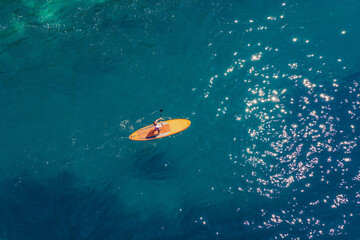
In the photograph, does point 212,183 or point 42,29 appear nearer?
point 212,183

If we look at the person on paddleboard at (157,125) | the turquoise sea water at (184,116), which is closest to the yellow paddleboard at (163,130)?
the person on paddleboard at (157,125)

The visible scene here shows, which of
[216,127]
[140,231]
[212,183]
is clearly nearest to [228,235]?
[212,183]

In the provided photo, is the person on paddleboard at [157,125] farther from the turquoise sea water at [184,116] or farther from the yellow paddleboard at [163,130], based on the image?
the turquoise sea water at [184,116]

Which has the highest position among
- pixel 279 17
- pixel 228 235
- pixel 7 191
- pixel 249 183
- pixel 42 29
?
pixel 42 29

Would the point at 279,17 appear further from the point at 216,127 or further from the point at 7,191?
the point at 7,191

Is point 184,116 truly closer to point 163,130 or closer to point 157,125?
point 163,130

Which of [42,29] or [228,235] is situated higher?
[42,29]

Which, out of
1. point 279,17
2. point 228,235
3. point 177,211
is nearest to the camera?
point 228,235

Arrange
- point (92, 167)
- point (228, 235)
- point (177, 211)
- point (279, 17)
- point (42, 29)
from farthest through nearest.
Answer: point (42, 29) < point (279, 17) < point (92, 167) < point (177, 211) < point (228, 235)

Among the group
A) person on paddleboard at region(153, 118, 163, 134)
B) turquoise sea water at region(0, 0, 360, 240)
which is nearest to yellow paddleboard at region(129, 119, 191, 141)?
person on paddleboard at region(153, 118, 163, 134)
